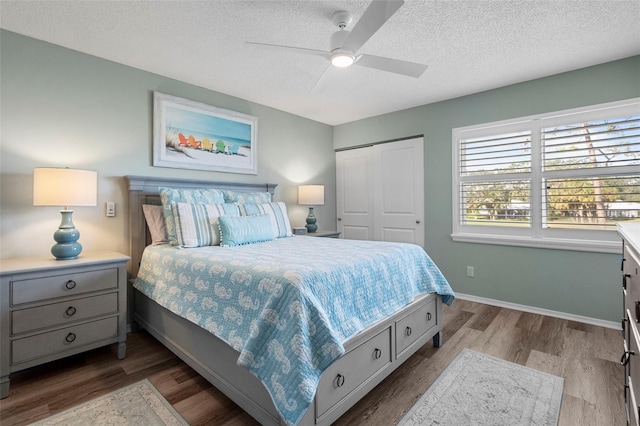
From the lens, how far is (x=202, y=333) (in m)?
1.91

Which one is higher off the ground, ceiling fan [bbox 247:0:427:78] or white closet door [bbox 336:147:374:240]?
ceiling fan [bbox 247:0:427:78]

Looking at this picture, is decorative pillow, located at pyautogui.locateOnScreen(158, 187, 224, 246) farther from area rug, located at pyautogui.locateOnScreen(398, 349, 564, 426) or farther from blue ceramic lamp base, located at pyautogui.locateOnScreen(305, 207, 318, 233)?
area rug, located at pyautogui.locateOnScreen(398, 349, 564, 426)

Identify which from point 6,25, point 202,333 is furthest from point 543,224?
point 6,25

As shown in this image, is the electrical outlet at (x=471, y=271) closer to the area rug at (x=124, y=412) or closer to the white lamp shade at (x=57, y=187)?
the area rug at (x=124, y=412)

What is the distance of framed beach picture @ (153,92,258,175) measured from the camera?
121 inches

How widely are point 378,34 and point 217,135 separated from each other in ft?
6.69

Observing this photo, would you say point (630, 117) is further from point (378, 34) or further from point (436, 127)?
point (378, 34)

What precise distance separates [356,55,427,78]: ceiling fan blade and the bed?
4.35 ft

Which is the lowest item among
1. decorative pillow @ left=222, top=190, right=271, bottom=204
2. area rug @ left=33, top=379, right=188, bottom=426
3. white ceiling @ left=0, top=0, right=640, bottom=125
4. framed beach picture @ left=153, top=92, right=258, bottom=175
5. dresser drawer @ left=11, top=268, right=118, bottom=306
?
area rug @ left=33, top=379, right=188, bottom=426

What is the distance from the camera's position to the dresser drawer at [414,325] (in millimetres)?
2039

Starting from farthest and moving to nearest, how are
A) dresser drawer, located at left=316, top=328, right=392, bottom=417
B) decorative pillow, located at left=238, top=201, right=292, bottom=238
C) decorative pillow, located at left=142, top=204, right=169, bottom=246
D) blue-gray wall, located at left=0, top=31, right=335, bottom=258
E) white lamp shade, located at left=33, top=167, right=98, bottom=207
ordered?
decorative pillow, located at left=238, top=201, right=292, bottom=238, decorative pillow, located at left=142, top=204, right=169, bottom=246, blue-gray wall, located at left=0, top=31, right=335, bottom=258, white lamp shade, located at left=33, top=167, right=98, bottom=207, dresser drawer, located at left=316, top=328, right=392, bottom=417

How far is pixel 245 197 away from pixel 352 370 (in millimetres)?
2222

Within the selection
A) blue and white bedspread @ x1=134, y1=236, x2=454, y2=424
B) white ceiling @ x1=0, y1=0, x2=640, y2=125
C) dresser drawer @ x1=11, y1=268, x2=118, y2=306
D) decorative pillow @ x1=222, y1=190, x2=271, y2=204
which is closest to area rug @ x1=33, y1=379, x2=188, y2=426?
blue and white bedspread @ x1=134, y1=236, x2=454, y2=424

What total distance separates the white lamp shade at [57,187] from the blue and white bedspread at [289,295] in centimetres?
69
